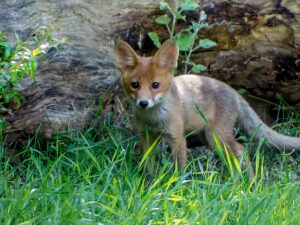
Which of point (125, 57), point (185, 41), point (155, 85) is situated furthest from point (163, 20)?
point (155, 85)

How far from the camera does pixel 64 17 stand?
6.55 m

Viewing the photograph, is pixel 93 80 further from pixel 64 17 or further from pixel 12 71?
pixel 12 71

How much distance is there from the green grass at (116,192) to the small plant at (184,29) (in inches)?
43.1

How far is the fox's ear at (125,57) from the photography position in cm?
614

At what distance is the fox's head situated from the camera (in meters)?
6.06

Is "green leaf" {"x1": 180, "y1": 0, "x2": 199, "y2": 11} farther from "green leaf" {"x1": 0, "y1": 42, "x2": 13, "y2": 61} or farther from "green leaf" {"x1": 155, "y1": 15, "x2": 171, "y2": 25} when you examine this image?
"green leaf" {"x1": 0, "y1": 42, "x2": 13, "y2": 61}

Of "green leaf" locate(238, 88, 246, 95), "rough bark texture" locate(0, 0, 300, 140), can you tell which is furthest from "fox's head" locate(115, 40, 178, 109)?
"green leaf" locate(238, 88, 246, 95)

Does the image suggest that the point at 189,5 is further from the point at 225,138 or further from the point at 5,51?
the point at 5,51

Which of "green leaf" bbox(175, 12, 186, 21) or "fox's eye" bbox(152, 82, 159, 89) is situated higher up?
"green leaf" bbox(175, 12, 186, 21)

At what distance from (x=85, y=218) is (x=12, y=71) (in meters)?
1.43

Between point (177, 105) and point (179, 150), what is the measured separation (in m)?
0.41

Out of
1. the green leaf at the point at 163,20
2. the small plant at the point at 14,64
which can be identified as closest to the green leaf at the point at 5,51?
the small plant at the point at 14,64

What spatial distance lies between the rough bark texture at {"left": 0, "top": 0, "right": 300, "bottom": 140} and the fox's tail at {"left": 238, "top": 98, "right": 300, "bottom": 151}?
484 mm

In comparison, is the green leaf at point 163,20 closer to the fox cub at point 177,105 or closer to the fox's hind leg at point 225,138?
the fox cub at point 177,105
